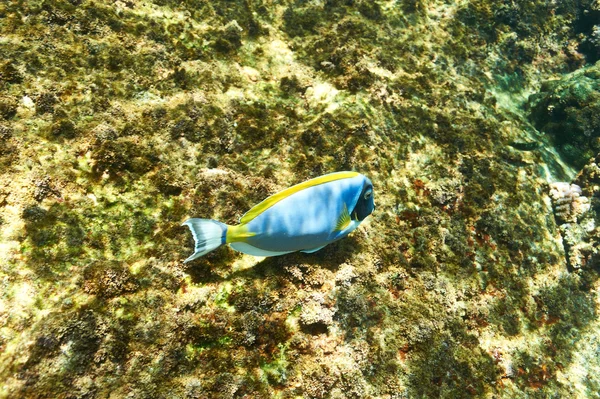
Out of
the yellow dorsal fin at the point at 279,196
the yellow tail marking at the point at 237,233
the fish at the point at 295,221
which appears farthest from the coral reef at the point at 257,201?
the yellow dorsal fin at the point at 279,196

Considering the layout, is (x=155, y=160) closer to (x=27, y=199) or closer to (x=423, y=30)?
(x=27, y=199)

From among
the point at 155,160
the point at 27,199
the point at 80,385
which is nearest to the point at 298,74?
the point at 155,160

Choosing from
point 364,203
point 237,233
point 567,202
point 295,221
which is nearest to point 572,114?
point 567,202

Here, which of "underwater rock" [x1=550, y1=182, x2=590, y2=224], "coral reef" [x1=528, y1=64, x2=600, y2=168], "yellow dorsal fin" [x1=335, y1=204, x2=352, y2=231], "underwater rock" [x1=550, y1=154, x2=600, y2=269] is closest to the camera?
"yellow dorsal fin" [x1=335, y1=204, x2=352, y2=231]

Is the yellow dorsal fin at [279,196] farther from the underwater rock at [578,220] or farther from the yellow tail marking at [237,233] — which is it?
the underwater rock at [578,220]

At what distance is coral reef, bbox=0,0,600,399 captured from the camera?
2672mm

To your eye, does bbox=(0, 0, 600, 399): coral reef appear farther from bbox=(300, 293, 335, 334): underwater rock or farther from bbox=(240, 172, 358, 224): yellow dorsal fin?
bbox=(240, 172, 358, 224): yellow dorsal fin

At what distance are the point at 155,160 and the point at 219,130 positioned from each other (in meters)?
0.85

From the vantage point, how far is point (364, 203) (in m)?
A: 3.01

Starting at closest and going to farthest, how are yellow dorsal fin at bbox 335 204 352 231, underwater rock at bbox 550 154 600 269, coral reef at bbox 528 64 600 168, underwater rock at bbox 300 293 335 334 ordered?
1. yellow dorsal fin at bbox 335 204 352 231
2. underwater rock at bbox 300 293 335 334
3. underwater rock at bbox 550 154 600 269
4. coral reef at bbox 528 64 600 168

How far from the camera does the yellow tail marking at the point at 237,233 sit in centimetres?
266

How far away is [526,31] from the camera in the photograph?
851 centimetres

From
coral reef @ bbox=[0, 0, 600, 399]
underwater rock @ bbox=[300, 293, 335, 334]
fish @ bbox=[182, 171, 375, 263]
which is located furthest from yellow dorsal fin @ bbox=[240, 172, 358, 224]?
underwater rock @ bbox=[300, 293, 335, 334]

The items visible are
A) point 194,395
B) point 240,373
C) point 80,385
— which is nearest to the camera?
point 80,385
